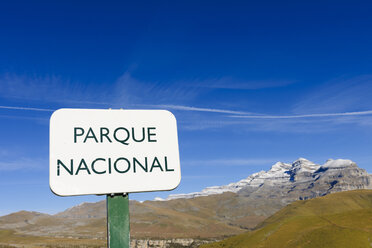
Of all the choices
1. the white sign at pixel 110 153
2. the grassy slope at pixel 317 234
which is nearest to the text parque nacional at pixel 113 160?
the white sign at pixel 110 153

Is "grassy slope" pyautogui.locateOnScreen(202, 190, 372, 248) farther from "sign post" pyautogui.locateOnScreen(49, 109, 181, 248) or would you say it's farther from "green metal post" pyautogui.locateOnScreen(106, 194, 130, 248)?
"green metal post" pyautogui.locateOnScreen(106, 194, 130, 248)

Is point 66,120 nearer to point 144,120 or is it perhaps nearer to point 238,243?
point 144,120

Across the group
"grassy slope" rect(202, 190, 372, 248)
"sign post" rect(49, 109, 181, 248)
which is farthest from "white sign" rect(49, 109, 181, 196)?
"grassy slope" rect(202, 190, 372, 248)

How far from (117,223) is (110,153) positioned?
2.60 feet

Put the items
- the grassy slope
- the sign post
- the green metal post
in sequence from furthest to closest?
1. the grassy slope
2. the sign post
3. the green metal post

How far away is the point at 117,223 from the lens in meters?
3.45

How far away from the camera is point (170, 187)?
→ 150 inches

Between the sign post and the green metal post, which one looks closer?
the green metal post

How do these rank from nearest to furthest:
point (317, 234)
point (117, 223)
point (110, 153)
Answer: point (117, 223)
point (110, 153)
point (317, 234)

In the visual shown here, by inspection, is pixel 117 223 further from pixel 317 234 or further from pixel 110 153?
pixel 317 234

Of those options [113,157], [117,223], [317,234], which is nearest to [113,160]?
[113,157]

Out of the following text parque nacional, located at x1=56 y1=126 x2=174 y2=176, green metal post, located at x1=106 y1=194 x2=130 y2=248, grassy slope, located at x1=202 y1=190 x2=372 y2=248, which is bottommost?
grassy slope, located at x1=202 y1=190 x2=372 y2=248

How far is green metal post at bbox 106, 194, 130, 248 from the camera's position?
133 inches

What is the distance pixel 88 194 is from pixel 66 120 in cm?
92
